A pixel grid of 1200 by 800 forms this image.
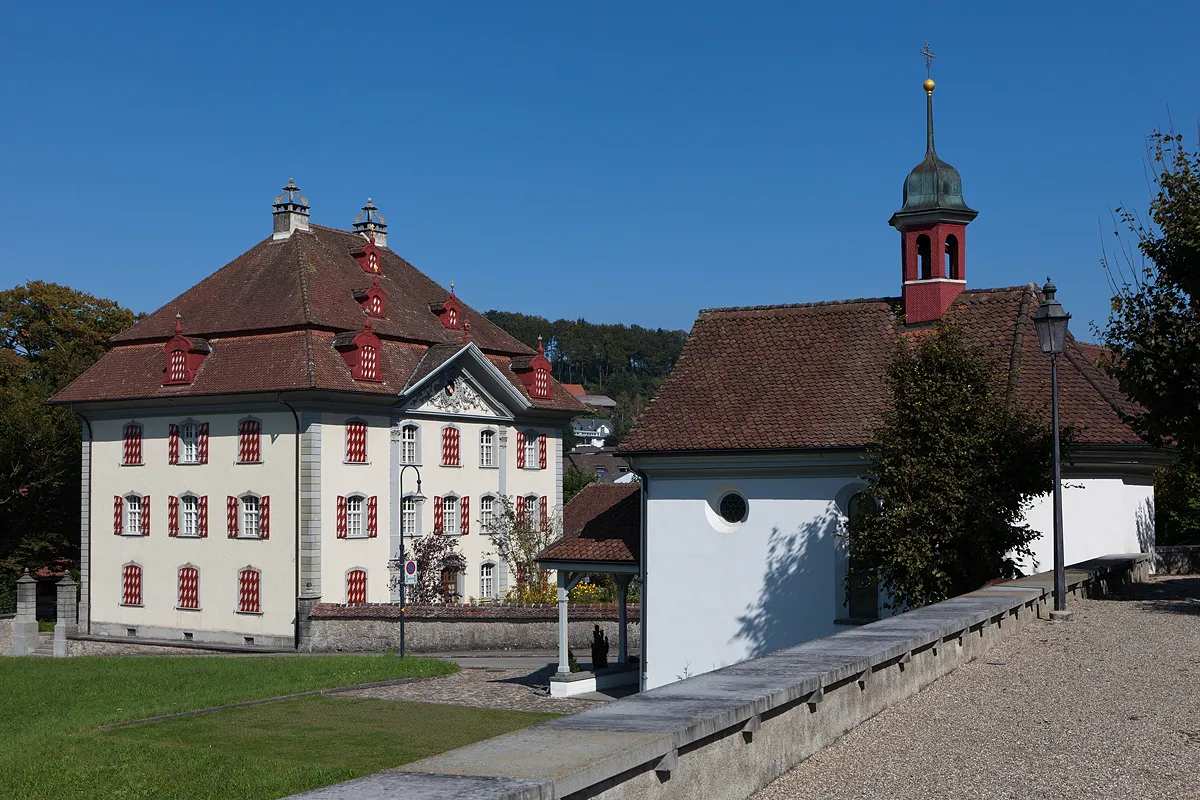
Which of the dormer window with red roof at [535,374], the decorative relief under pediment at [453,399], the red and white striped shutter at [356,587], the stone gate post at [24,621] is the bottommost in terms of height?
the stone gate post at [24,621]

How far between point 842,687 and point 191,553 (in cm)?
3888

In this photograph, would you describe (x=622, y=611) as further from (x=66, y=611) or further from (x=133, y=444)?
(x=66, y=611)

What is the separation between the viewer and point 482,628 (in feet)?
121

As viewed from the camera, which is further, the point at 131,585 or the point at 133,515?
the point at 133,515

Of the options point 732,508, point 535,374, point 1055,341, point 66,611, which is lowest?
point 66,611

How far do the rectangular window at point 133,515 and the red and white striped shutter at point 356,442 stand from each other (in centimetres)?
881

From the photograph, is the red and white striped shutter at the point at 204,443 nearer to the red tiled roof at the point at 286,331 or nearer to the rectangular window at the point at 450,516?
the red tiled roof at the point at 286,331

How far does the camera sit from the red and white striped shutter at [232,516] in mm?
42438

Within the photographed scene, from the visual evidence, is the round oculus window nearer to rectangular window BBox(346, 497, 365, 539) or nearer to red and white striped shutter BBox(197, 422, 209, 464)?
rectangular window BBox(346, 497, 365, 539)

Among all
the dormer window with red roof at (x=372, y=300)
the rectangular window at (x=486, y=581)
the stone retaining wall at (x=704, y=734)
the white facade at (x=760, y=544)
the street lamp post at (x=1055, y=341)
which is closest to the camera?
the stone retaining wall at (x=704, y=734)

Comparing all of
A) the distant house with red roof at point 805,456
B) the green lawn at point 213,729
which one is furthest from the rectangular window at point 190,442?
the distant house with red roof at point 805,456

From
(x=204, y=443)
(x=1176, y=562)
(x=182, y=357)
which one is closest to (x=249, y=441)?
(x=204, y=443)

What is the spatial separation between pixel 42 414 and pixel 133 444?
10021 millimetres

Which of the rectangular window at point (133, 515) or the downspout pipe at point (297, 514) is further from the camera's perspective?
the rectangular window at point (133, 515)
